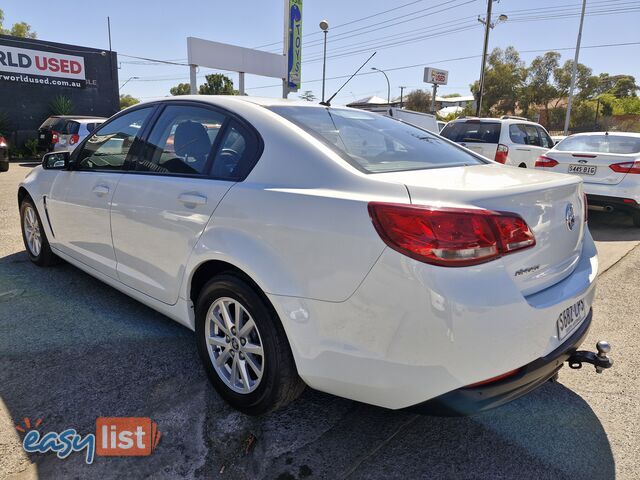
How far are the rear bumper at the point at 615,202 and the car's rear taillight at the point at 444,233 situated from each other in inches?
236

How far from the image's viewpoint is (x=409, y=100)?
192ft

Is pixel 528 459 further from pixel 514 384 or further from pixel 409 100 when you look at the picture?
pixel 409 100

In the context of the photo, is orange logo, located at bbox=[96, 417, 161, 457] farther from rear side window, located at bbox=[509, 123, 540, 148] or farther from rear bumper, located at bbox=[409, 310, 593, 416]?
rear side window, located at bbox=[509, 123, 540, 148]

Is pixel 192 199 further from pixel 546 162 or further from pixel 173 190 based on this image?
pixel 546 162

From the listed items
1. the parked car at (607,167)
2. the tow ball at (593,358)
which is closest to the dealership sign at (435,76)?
the parked car at (607,167)

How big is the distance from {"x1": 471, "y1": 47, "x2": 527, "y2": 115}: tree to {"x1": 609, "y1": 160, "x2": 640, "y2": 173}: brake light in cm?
4756

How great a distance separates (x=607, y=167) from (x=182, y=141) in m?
6.28

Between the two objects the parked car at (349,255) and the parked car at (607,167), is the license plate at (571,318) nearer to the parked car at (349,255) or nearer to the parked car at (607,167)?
the parked car at (349,255)

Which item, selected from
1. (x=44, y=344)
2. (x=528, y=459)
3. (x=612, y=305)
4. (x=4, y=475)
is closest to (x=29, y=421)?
(x=4, y=475)

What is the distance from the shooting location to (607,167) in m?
6.70

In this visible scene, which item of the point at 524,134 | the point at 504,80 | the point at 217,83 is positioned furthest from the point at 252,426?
the point at 217,83

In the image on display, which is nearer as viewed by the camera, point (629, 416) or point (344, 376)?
point (344, 376)

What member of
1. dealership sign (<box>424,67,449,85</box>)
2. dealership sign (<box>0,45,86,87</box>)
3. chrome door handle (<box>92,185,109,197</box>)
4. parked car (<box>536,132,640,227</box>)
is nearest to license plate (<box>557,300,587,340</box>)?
chrome door handle (<box>92,185,109,197</box>)

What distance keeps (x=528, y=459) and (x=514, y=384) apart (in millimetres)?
560
